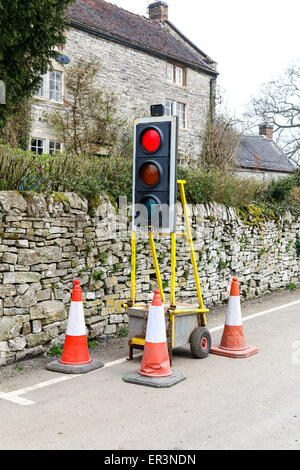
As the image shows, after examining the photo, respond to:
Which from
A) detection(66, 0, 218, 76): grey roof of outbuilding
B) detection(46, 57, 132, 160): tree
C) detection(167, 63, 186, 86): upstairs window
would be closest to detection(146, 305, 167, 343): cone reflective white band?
detection(46, 57, 132, 160): tree

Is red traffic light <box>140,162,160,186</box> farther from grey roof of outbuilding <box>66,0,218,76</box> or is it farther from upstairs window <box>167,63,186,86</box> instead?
upstairs window <box>167,63,186,86</box>

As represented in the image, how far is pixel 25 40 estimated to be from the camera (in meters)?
7.75

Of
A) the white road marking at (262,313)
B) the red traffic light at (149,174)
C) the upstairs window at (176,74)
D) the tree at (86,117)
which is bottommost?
the white road marking at (262,313)

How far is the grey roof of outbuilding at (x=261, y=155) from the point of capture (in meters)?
32.4

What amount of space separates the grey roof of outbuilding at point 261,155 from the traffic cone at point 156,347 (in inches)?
1029

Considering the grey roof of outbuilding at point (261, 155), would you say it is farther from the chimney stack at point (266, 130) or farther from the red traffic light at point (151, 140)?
the red traffic light at point (151, 140)

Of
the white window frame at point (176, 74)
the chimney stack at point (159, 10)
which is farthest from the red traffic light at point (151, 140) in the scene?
the chimney stack at point (159, 10)

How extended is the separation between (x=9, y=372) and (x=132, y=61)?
17469mm

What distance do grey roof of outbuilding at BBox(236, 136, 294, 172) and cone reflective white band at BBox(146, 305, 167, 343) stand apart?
26.1 metres

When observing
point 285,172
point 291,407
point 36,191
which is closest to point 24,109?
point 36,191

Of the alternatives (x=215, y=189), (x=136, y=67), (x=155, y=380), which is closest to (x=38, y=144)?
(x=136, y=67)

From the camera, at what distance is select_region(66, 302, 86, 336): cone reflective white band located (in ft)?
19.4

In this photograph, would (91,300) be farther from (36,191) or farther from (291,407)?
(291,407)

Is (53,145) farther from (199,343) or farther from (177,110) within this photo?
(199,343)
